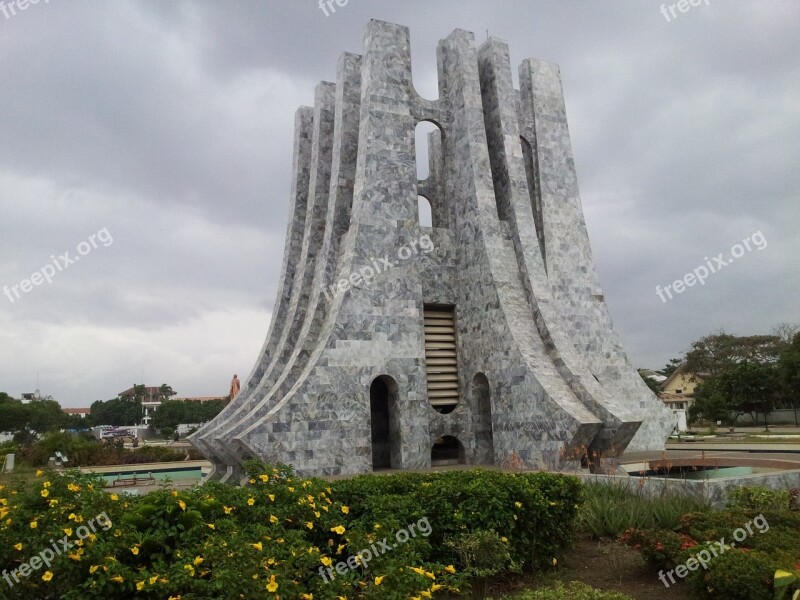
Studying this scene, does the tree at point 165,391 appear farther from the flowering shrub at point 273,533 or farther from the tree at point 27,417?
the flowering shrub at point 273,533

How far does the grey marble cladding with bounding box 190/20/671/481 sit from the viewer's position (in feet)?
45.3

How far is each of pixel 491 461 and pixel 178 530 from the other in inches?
444

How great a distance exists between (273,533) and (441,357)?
37.4 ft

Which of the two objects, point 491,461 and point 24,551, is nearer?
point 24,551

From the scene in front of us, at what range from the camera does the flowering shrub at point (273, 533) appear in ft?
15.1

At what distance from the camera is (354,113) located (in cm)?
1778

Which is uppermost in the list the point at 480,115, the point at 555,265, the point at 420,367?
the point at 480,115

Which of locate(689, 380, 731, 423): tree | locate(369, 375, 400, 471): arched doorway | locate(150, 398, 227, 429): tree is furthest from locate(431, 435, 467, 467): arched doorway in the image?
locate(150, 398, 227, 429): tree

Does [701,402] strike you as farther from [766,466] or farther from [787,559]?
[787,559]

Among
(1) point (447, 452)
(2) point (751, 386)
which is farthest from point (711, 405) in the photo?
(1) point (447, 452)

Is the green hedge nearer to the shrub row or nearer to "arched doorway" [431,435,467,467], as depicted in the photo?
the shrub row

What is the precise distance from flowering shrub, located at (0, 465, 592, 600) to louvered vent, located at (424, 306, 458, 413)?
9.00 meters

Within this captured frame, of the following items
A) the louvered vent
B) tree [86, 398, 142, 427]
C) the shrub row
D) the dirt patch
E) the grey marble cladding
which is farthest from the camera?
tree [86, 398, 142, 427]

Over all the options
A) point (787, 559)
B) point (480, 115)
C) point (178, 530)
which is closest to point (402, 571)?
point (178, 530)
